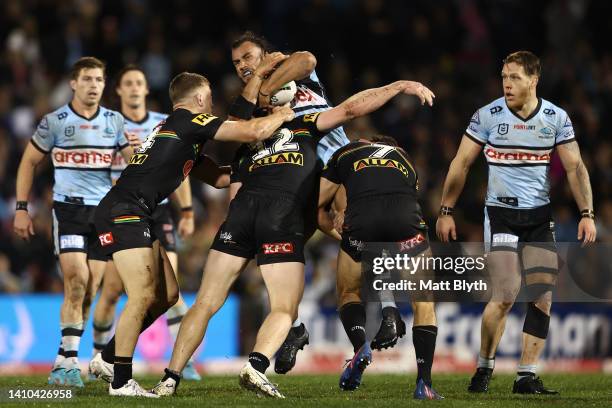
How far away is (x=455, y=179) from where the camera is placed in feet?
36.1

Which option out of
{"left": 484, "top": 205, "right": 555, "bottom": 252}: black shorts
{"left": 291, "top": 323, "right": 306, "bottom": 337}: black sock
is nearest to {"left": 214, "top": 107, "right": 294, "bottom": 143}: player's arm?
{"left": 291, "top": 323, "right": 306, "bottom": 337}: black sock

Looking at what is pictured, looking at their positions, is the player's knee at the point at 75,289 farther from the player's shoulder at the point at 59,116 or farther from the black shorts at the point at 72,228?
the player's shoulder at the point at 59,116

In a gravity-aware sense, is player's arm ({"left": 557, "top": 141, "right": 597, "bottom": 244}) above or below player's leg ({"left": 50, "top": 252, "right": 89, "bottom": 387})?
above

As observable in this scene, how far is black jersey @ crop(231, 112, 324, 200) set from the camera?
1001 cm

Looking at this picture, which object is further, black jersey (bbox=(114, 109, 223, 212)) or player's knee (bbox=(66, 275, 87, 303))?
player's knee (bbox=(66, 275, 87, 303))

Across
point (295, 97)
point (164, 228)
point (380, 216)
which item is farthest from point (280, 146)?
point (164, 228)

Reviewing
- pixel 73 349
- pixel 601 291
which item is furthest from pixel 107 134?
Answer: pixel 601 291

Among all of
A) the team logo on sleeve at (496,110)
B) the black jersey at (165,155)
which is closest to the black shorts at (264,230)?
the black jersey at (165,155)

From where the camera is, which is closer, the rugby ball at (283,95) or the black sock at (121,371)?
the black sock at (121,371)

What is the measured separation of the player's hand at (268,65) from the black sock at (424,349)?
8.63 ft

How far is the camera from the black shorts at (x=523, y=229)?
10.9 meters

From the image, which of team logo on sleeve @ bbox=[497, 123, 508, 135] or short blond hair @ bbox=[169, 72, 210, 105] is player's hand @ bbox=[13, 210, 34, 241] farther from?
team logo on sleeve @ bbox=[497, 123, 508, 135]

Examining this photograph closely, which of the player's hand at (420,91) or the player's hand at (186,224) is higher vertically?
the player's hand at (420,91)

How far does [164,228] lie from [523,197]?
4138mm
